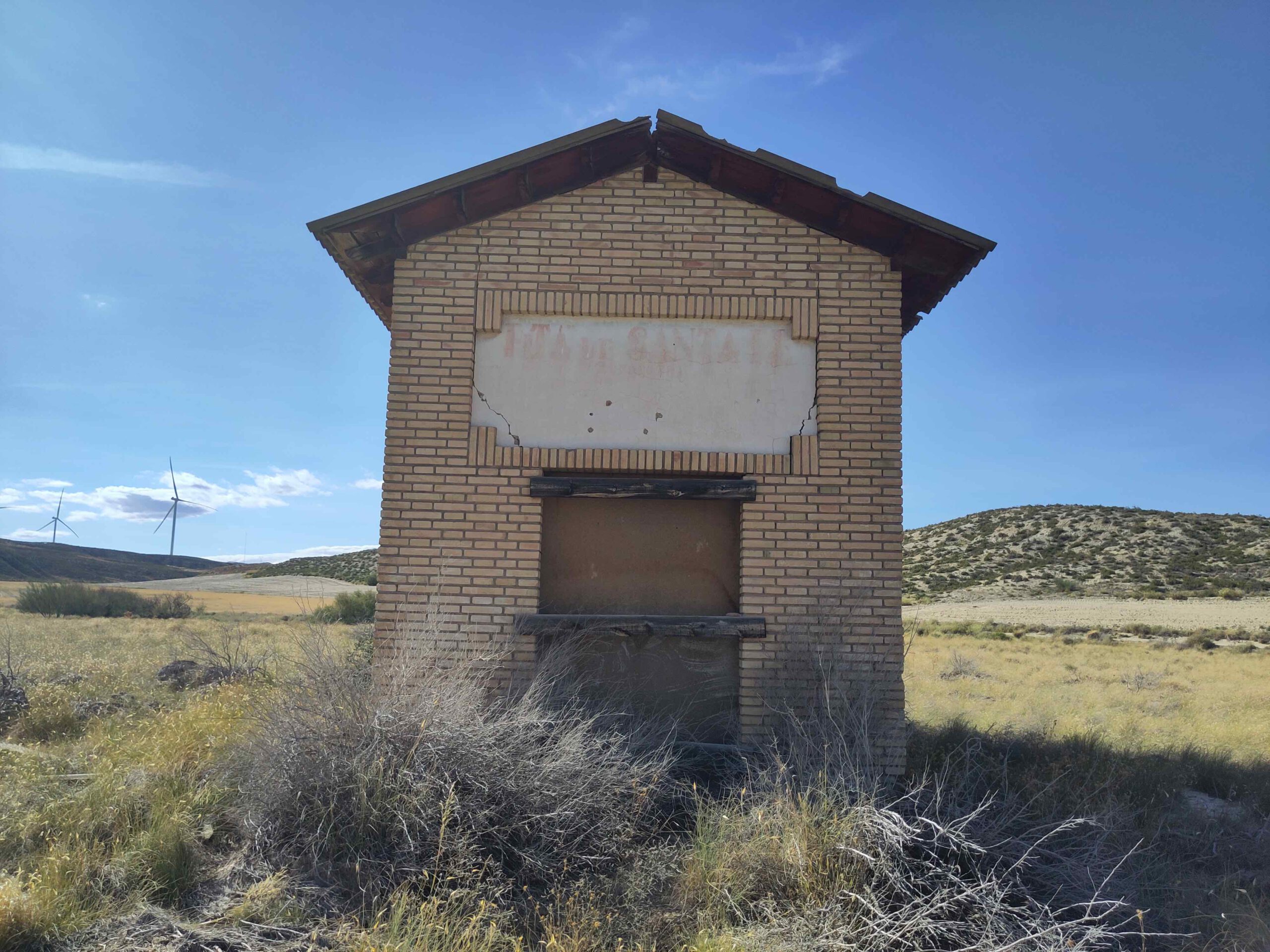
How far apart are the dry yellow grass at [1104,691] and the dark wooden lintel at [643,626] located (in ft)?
11.8

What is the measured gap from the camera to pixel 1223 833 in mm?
6398

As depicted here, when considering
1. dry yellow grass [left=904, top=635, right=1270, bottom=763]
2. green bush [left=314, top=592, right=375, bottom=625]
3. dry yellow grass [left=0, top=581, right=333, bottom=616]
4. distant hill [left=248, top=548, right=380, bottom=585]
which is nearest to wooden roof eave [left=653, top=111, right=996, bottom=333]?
dry yellow grass [left=904, top=635, right=1270, bottom=763]

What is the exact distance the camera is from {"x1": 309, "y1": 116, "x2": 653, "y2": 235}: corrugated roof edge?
6.90m

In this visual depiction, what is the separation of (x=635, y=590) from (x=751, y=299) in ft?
8.83

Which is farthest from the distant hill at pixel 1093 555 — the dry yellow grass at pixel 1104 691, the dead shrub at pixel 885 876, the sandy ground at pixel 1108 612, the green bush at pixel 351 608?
the dead shrub at pixel 885 876

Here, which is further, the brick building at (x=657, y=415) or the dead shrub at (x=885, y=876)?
the brick building at (x=657, y=415)

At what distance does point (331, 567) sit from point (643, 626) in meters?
67.6

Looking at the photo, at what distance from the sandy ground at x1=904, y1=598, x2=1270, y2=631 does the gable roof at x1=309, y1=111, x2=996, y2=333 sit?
28361mm

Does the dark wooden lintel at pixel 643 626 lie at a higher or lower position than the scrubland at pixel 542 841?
higher

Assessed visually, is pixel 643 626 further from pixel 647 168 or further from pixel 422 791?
pixel 647 168

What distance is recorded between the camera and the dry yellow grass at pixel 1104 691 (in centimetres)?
1014

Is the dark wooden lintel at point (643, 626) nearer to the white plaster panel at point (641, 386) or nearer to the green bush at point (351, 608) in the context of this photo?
the white plaster panel at point (641, 386)

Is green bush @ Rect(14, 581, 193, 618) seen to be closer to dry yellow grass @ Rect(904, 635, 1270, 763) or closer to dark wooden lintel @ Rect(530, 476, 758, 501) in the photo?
dry yellow grass @ Rect(904, 635, 1270, 763)

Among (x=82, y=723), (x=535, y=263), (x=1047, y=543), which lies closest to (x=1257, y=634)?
(x=1047, y=543)
